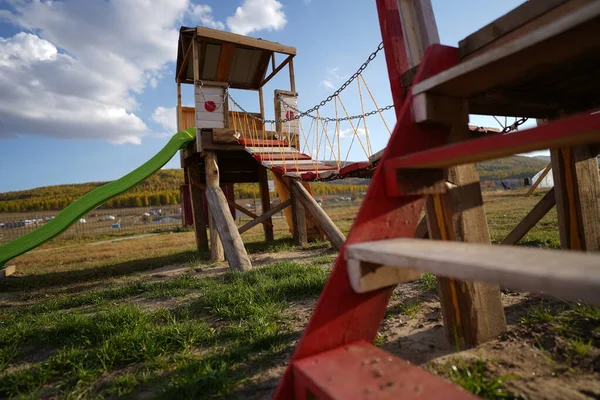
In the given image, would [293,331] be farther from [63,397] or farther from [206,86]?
[206,86]

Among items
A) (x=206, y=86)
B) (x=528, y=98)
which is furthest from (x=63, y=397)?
(x=206, y=86)

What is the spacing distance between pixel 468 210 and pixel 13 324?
391cm

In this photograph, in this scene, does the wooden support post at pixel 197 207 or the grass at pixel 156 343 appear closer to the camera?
the grass at pixel 156 343

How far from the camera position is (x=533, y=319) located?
Answer: 6.57 ft

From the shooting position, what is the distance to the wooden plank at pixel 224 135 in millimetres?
5969

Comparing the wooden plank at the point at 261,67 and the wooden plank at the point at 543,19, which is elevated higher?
the wooden plank at the point at 261,67

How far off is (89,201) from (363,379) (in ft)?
20.5

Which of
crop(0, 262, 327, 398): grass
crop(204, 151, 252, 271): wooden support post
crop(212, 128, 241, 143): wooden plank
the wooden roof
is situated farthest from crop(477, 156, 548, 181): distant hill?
crop(0, 262, 327, 398): grass

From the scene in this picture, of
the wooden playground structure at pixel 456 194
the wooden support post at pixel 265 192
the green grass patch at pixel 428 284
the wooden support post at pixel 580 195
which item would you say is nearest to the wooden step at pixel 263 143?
the wooden support post at pixel 265 192

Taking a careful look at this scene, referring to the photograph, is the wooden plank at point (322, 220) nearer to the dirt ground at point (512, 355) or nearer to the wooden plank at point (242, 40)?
the dirt ground at point (512, 355)

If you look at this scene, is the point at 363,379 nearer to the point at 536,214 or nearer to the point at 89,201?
the point at 536,214

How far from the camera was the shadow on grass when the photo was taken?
5258 mm

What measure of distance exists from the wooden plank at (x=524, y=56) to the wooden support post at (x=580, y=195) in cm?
151

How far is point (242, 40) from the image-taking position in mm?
6324
